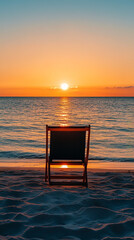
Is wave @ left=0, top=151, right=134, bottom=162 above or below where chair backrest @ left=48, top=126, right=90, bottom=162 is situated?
below

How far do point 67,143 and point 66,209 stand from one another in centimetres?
114

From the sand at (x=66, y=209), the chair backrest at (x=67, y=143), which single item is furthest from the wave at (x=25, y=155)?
the chair backrest at (x=67, y=143)

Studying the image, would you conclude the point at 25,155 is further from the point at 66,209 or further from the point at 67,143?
the point at 66,209

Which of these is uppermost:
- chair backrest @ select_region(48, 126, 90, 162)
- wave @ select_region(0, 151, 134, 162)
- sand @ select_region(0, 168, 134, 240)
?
chair backrest @ select_region(48, 126, 90, 162)

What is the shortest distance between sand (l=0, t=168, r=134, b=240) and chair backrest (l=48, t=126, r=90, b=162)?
488mm

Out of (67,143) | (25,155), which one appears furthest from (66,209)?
(25,155)

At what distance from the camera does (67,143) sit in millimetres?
4016

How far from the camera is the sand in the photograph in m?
2.54

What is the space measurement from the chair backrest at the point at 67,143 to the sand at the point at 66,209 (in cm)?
49

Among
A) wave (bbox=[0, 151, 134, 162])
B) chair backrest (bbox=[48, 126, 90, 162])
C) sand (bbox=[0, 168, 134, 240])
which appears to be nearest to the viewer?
sand (bbox=[0, 168, 134, 240])

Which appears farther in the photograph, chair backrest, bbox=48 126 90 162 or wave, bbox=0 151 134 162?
wave, bbox=0 151 134 162

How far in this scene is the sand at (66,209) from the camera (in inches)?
100

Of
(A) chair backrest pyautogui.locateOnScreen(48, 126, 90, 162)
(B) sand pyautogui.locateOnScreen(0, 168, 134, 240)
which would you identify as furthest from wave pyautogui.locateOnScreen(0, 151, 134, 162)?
(A) chair backrest pyautogui.locateOnScreen(48, 126, 90, 162)

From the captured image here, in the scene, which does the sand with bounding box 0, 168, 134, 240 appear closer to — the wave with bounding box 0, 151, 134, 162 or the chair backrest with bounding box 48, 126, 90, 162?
the chair backrest with bounding box 48, 126, 90, 162
